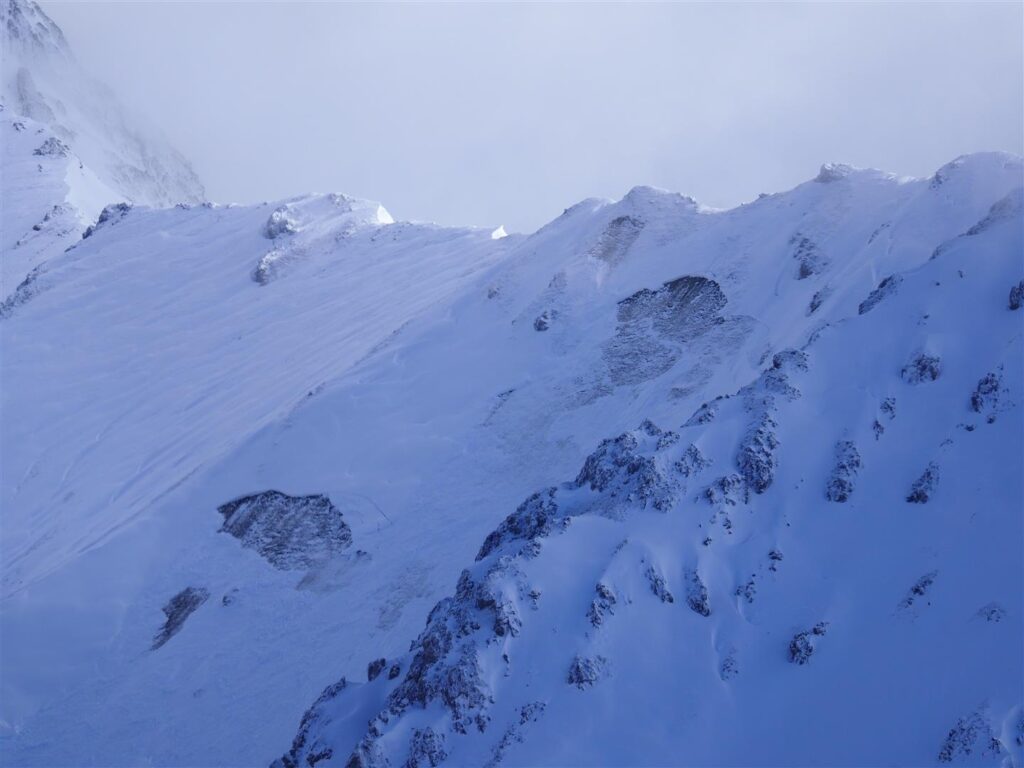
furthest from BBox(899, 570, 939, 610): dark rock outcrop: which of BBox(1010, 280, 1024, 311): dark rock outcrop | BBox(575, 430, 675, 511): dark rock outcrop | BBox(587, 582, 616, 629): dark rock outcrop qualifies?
BBox(1010, 280, 1024, 311): dark rock outcrop

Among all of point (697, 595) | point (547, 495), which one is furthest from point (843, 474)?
point (547, 495)

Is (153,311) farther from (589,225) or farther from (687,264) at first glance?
(687,264)

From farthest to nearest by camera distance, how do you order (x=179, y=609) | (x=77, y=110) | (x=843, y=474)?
(x=77, y=110) < (x=179, y=609) < (x=843, y=474)

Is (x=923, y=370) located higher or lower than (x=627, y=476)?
higher

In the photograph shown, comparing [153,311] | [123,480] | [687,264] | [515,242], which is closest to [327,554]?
[123,480]

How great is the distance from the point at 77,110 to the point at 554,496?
520 ft

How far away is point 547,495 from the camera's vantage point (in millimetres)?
29812

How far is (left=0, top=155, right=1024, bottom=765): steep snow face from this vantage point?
81.0ft

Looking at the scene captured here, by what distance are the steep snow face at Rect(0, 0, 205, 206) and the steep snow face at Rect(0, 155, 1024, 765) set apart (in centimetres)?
9610

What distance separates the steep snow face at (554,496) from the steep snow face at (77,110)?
96103mm

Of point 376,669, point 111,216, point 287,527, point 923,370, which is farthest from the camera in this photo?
point 111,216

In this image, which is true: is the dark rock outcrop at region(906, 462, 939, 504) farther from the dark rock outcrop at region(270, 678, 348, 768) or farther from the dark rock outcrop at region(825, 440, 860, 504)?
the dark rock outcrop at region(270, 678, 348, 768)

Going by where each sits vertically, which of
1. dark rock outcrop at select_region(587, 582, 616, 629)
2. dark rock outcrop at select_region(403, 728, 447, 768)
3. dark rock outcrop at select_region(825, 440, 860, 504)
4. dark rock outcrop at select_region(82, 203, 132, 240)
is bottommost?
dark rock outcrop at select_region(403, 728, 447, 768)

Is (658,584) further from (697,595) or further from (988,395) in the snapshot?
(988,395)
